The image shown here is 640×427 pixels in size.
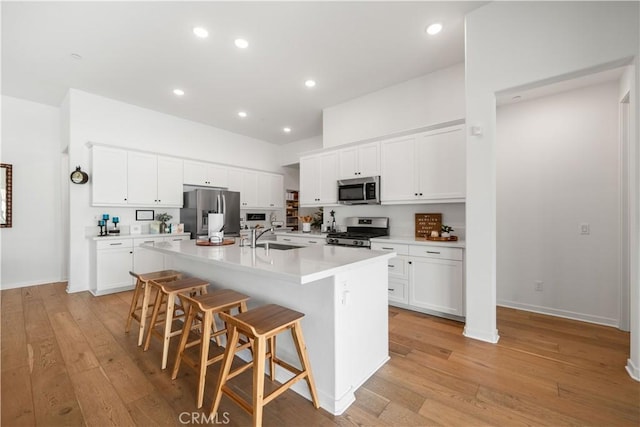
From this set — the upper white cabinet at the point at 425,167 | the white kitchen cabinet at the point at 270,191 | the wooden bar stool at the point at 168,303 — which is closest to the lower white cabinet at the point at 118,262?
the wooden bar stool at the point at 168,303

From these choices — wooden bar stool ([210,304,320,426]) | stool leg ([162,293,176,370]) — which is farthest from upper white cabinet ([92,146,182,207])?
wooden bar stool ([210,304,320,426])

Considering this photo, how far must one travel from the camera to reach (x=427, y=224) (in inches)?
144

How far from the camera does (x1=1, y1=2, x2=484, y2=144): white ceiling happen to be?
2.46 metres

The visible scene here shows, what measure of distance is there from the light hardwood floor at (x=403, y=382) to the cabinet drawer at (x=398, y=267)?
0.68m

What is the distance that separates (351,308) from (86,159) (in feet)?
15.5

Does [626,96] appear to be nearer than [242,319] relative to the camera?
No

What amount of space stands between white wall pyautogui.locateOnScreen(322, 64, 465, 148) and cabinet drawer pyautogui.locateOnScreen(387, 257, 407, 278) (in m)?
1.81

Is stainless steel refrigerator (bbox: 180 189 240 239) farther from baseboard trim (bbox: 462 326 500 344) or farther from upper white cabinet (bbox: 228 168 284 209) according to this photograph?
baseboard trim (bbox: 462 326 500 344)

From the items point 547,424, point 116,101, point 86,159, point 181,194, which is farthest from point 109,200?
point 547,424

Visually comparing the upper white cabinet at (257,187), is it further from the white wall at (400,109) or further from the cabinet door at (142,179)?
the white wall at (400,109)

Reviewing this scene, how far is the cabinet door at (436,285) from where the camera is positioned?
9.50 feet

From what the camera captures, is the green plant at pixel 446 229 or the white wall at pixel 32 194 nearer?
the green plant at pixel 446 229

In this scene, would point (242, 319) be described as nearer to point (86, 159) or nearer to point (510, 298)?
point (510, 298)

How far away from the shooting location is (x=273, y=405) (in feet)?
5.46
